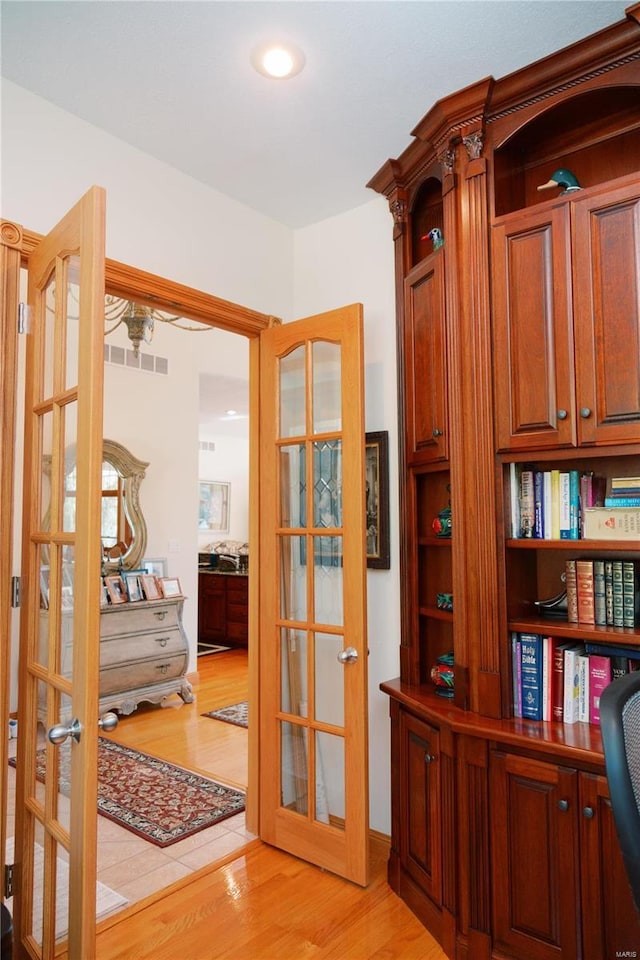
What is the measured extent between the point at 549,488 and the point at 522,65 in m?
1.44

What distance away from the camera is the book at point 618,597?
6.32 ft

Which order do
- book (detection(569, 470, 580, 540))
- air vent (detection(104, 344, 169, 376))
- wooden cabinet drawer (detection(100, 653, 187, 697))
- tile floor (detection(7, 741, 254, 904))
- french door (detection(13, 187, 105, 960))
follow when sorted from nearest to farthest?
french door (detection(13, 187, 105, 960)), book (detection(569, 470, 580, 540)), tile floor (detection(7, 741, 254, 904)), wooden cabinet drawer (detection(100, 653, 187, 697)), air vent (detection(104, 344, 169, 376))

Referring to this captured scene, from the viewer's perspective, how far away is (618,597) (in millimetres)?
1936

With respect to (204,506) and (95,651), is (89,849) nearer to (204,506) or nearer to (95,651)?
(95,651)

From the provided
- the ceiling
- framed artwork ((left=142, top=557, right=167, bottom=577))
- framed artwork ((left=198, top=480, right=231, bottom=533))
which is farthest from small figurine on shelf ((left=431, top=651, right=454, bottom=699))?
framed artwork ((left=198, top=480, right=231, bottom=533))

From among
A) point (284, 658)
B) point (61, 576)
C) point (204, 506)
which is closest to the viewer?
point (61, 576)

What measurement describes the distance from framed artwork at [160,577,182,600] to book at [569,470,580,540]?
3.70m

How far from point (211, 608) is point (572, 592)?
625cm

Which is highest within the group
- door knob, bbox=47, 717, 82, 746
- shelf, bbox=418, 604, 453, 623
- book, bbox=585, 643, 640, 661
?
shelf, bbox=418, 604, 453, 623

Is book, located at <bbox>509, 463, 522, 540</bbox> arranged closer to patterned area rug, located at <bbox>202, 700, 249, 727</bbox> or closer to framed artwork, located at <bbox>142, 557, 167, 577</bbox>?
patterned area rug, located at <bbox>202, 700, 249, 727</bbox>

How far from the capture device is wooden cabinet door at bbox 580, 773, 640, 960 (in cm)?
168

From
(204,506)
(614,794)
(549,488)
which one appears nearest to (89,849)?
(614,794)

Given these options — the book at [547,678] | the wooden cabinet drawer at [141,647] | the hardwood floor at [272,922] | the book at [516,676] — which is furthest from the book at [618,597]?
the wooden cabinet drawer at [141,647]

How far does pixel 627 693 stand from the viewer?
111cm
